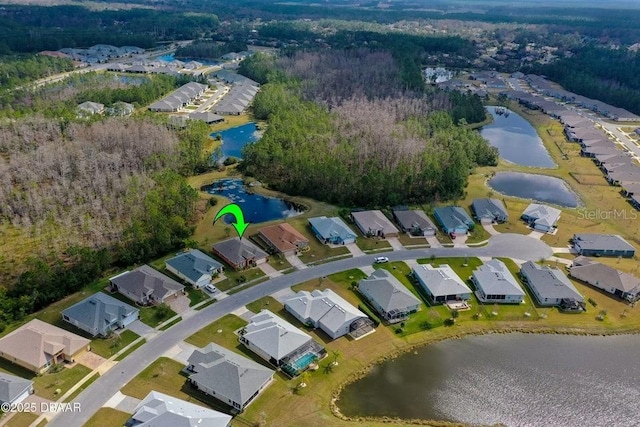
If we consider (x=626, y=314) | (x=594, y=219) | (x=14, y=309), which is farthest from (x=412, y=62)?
(x=14, y=309)

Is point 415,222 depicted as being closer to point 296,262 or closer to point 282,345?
point 296,262

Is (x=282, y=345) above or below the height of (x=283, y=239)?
below

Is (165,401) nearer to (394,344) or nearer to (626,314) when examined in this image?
(394,344)

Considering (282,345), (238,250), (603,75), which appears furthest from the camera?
(603,75)

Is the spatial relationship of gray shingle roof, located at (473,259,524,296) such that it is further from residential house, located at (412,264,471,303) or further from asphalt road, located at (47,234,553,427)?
asphalt road, located at (47,234,553,427)

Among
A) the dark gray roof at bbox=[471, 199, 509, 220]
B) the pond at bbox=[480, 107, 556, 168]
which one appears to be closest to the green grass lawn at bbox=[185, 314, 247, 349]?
the dark gray roof at bbox=[471, 199, 509, 220]

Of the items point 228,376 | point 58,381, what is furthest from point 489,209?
point 58,381
